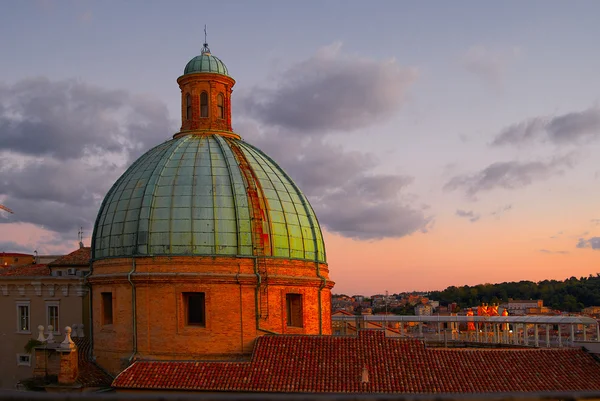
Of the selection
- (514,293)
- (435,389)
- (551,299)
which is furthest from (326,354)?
(514,293)

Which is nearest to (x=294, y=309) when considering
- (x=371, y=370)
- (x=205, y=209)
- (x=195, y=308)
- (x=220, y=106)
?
(x=195, y=308)

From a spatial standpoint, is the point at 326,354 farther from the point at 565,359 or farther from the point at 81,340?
the point at 81,340

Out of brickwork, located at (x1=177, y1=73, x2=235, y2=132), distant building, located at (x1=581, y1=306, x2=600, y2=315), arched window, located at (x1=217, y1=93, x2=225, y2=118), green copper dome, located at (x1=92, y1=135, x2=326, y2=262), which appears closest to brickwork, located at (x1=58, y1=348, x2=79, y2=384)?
green copper dome, located at (x1=92, y1=135, x2=326, y2=262)

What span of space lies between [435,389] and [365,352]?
278 centimetres

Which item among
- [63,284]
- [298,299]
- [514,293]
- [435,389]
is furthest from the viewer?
[514,293]

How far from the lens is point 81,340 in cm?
2839

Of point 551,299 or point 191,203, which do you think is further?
point 551,299

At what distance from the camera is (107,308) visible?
2695cm

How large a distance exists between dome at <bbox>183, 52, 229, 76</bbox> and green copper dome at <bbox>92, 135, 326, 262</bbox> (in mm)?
3145

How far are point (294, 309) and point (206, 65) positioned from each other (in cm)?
1069

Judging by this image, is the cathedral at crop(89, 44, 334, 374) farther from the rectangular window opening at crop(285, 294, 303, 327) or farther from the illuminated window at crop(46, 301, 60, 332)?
the illuminated window at crop(46, 301, 60, 332)

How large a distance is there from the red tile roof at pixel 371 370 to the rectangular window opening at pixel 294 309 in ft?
8.21

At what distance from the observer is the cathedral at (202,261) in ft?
81.4

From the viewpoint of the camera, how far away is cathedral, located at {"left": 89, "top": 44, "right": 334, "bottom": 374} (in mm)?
24812
